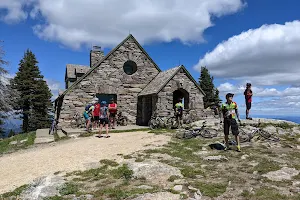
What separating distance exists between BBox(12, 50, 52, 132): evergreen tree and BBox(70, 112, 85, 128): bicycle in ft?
59.0

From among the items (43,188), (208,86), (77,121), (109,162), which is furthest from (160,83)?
(208,86)

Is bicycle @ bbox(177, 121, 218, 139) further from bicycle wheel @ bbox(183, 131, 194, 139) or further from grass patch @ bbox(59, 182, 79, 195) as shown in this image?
grass patch @ bbox(59, 182, 79, 195)

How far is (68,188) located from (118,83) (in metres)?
14.2

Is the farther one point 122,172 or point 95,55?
point 95,55

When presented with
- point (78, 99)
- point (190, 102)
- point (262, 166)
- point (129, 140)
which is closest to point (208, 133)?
point (129, 140)

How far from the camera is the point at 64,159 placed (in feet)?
30.1

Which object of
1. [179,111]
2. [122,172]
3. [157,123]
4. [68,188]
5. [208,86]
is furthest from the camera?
[208,86]

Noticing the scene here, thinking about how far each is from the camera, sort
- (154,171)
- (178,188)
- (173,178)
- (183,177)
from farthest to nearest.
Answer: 1. (154,171)
2. (183,177)
3. (173,178)
4. (178,188)

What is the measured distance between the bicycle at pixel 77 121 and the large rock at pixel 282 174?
13.6 metres

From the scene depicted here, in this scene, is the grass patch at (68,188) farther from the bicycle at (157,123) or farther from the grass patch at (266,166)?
the bicycle at (157,123)

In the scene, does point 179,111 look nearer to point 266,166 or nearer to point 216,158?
point 216,158

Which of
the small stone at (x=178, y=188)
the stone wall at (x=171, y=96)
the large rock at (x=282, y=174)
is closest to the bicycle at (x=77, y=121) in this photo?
the stone wall at (x=171, y=96)

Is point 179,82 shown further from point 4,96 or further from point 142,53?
point 4,96

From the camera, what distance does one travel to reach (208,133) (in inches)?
498
